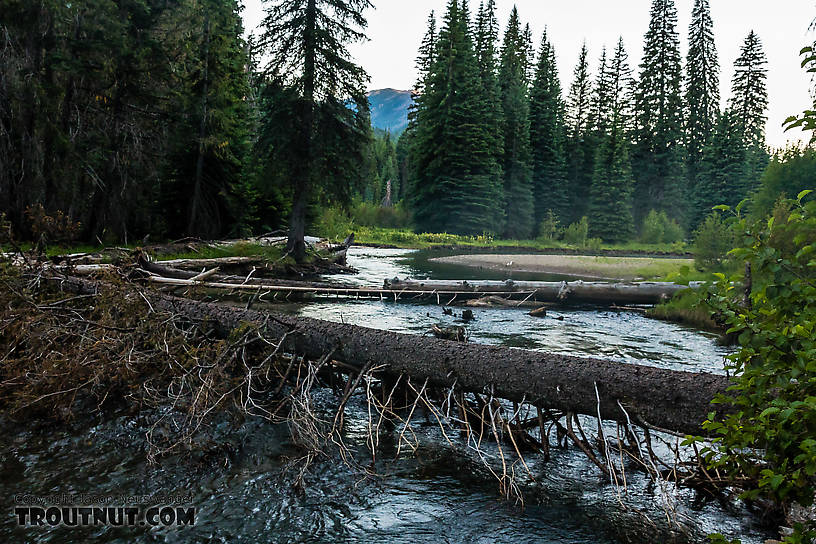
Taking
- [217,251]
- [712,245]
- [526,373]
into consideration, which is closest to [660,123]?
[712,245]

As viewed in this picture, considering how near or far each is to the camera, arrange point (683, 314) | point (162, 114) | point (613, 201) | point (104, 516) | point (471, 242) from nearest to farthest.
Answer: point (104, 516)
point (683, 314)
point (162, 114)
point (471, 242)
point (613, 201)

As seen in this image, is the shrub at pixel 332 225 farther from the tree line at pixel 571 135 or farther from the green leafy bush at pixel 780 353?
the green leafy bush at pixel 780 353

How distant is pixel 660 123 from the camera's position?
194ft

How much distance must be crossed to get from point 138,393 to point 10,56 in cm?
1817

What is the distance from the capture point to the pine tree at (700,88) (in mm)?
60844

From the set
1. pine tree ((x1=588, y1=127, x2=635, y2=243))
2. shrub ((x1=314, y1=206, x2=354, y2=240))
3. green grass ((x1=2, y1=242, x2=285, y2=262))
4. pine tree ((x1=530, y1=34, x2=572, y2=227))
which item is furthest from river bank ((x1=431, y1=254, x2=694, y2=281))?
pine tree ((x1=530, y1=34, x2=572, y2=227))

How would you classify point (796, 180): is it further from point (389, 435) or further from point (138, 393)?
point (138, 393)

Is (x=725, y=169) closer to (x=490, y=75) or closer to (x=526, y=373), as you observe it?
(x=490, y=75)

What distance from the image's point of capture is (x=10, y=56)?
18.2m

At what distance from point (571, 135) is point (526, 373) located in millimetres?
63700

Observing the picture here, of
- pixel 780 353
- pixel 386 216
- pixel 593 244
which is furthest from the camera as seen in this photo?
pixel 386 216

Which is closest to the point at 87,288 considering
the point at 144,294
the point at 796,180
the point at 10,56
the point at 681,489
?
the point at 144,294

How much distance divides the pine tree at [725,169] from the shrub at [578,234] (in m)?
14.0

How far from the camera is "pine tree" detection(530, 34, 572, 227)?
191ft
